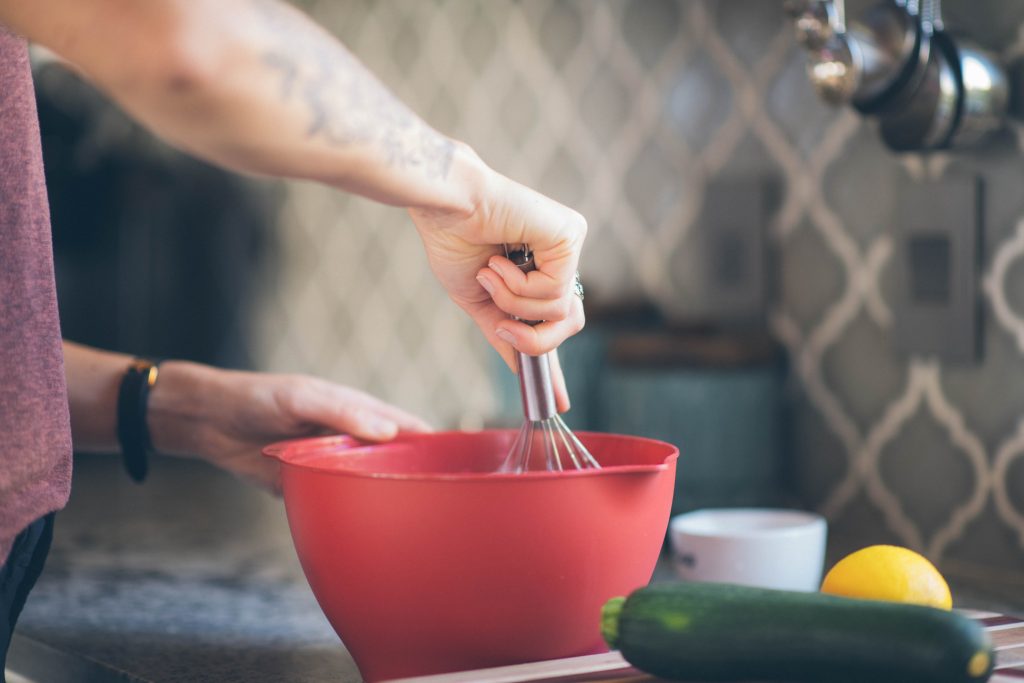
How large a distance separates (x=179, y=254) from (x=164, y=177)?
17cm

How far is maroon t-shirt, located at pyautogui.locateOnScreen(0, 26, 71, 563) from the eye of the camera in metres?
0.66

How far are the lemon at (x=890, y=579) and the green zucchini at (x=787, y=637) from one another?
0.13 m

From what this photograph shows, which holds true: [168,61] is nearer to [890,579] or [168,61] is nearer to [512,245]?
[512,245]

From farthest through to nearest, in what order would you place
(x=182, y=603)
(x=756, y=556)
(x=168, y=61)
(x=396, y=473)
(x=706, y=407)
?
(x=706, y=407), (x=182, y=603), (x=756, y=556), (x=396, y=473), (x=168, y=61)

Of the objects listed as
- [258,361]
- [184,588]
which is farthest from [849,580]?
[258,361]

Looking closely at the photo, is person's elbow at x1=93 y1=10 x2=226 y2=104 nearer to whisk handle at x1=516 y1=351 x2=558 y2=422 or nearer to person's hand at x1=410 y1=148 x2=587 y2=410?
person's hand at x1=410 y1=148 x2=587 y2=410

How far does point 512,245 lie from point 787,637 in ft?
0.95

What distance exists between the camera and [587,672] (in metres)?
0.65

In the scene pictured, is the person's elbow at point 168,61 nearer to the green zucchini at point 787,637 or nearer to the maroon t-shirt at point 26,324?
the maroon t-shirt at point 26,324

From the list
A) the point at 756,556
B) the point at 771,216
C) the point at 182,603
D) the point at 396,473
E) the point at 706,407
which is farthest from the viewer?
the point at 771,216

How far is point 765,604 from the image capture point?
1.95 feet

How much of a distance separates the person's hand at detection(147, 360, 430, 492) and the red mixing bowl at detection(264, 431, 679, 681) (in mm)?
203

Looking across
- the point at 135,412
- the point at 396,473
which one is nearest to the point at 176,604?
the point at 135,412

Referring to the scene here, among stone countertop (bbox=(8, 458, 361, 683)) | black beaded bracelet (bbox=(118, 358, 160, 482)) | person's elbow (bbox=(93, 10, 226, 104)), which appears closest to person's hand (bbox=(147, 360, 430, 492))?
black beaded bracelet (bbox=(118, 358, 160, 482))
